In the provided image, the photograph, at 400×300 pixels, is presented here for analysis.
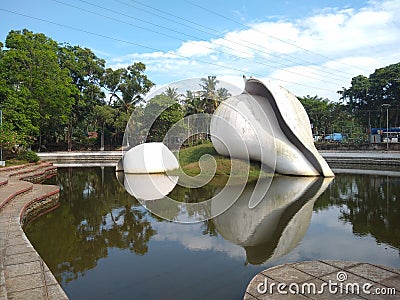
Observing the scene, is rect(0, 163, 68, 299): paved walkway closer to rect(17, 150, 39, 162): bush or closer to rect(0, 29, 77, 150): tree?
rect(17, 150, 39, 162): bush

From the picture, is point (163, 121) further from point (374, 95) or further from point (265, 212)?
point (265, 212)

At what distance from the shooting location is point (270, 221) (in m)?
7.55

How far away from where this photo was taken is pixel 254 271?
490 centimetres

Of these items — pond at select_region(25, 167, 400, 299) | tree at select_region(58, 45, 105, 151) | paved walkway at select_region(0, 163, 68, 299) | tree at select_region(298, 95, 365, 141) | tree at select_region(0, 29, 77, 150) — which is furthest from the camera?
tree at select_region(298, 95, 365, 141)

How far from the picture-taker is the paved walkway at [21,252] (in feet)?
13.0

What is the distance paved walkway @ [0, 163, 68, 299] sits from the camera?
13.0 ft

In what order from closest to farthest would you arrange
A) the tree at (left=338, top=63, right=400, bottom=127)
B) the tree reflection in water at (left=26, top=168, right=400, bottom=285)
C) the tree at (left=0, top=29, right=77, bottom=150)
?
1. the tree reflection in water at (left=26, top=168, right=400, bottom=285)
2. the tree at (left=0, top=29, right=77, bottom=150)
3. the tree at (left=338, top=63, right=400, bottom=127)

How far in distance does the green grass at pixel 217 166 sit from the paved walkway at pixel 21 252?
6439 mm

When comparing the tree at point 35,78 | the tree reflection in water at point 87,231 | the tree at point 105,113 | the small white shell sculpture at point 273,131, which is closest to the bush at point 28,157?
the tree at point 35,78

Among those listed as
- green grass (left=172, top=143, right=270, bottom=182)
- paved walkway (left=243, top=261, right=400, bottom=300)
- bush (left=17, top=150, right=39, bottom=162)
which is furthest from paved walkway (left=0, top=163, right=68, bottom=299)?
bush (left=17, top=150, right=39, bottom=162)

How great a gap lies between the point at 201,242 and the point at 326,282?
2726 millimetres

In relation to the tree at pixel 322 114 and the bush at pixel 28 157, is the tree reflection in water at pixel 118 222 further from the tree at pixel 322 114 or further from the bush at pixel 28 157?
the tree at pixel 322 114

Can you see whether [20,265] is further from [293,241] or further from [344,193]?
[344,193]

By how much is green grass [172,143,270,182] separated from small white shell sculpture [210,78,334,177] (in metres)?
0.52
